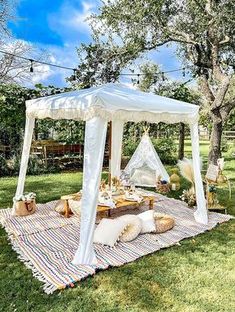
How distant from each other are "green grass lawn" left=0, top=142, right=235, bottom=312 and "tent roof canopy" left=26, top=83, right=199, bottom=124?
178cm

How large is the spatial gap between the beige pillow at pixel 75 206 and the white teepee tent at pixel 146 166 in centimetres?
291

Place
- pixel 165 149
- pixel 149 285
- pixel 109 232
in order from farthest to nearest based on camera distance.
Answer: pixel 165 149
pixel 109 232
pixel 149 285

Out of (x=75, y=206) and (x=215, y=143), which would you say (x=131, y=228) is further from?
(x=215, y=143)

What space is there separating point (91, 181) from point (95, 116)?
75 cm

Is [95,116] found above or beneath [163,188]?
above

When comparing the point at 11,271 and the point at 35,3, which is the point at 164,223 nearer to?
the point at 11,271

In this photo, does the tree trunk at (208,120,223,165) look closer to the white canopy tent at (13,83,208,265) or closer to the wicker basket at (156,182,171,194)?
the wicker basket at (156,182,171,194)

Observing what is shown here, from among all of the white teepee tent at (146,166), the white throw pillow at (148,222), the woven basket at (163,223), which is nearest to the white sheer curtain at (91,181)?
the white throw pillow at (148,222)

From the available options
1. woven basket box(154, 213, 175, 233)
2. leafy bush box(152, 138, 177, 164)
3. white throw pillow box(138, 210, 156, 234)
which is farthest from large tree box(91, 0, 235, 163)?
white throw pillow box(138, 210, 156, 234)

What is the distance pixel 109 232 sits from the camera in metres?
3.95

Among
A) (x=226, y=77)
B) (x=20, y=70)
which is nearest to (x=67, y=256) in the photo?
(x=226, y=77)

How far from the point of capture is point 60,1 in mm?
9820

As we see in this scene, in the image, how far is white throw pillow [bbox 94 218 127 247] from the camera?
3.88m

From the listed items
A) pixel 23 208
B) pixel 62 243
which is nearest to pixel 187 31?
pixel 23 208
